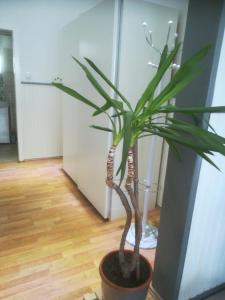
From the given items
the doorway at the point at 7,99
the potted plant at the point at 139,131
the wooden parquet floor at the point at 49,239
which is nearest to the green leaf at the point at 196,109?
the potted plant at the point at 139,131

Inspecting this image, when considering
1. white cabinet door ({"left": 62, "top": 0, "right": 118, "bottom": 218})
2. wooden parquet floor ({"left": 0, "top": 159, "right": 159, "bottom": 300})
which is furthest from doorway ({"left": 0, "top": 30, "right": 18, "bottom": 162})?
white cabinet door ({"left": 62, "top": 0, "right": 118, "bottom": 218})

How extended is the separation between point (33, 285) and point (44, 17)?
3.34 metres

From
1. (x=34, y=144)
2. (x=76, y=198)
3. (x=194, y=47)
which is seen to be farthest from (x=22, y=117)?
(x=194, y=47)

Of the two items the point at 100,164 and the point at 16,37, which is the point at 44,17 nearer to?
the point at 16,37

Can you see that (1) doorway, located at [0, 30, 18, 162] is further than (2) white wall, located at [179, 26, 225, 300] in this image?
Yes

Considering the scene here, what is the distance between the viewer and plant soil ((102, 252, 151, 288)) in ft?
3.78

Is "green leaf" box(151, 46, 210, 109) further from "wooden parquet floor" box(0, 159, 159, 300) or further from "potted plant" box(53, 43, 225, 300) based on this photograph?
"wooden parquet floor" box(0, 159, 159, 300)

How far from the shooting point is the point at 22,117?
11.4 ft

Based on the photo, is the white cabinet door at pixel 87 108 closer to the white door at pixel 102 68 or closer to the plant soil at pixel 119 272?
the white door at pixel 102 68

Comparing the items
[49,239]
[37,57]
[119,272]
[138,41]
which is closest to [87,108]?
[138,41]

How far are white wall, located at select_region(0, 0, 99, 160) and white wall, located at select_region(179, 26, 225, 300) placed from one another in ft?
9.81

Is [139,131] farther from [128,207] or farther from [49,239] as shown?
[49,239]

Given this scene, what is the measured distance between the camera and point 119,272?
1.21 metres

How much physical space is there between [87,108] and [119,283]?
160 centimetres
